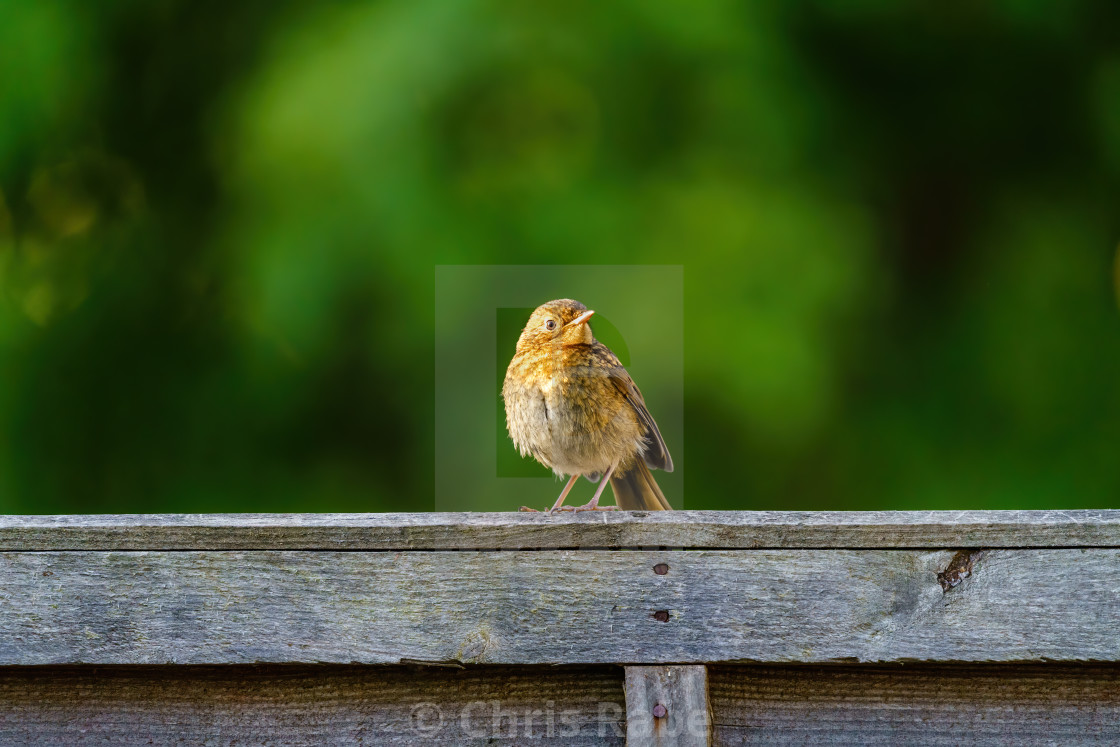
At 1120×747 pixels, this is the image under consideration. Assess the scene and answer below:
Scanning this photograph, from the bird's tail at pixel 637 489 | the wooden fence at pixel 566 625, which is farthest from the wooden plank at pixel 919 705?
the bird's tail at pixel 637 489

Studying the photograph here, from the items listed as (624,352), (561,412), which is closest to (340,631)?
(561,412)

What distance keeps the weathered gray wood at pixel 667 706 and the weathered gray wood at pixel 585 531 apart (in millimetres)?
152

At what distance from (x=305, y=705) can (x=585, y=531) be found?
413 millimetres

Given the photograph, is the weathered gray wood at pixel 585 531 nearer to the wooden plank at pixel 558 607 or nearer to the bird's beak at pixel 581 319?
the wooden plank at pixel 558 607

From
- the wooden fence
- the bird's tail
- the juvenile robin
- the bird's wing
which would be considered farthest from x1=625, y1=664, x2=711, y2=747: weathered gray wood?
the bird's tail

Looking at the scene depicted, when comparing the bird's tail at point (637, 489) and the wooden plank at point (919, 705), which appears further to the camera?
the bird's tail at point (637, 489)

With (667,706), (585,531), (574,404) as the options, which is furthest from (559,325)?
(667,706)

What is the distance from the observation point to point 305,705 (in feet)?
4.31

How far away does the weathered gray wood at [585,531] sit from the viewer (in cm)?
128

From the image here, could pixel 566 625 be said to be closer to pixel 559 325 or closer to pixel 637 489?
pixel 559 325

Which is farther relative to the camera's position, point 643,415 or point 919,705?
point 643,415

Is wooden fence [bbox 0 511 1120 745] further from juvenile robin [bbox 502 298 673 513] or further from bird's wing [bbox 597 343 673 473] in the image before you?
bird's wing [bbox 597 343 673 473]

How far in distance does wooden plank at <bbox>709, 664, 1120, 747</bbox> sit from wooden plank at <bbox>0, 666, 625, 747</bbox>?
0.17 metres

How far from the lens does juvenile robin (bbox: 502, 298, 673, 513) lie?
2.51 meters
